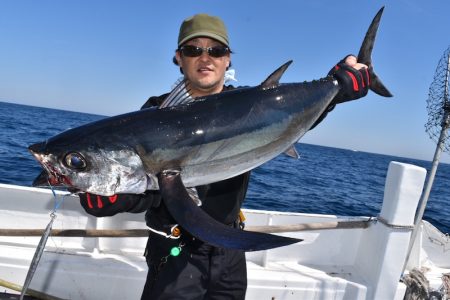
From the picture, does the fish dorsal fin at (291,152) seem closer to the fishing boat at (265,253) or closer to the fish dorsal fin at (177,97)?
the fish dorsal fin at (177,97)

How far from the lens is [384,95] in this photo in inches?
150

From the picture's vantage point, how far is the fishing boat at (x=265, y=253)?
436 centimetres

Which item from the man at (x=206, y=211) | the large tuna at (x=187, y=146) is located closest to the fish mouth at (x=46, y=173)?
the large tuna at (x=187, y=146)

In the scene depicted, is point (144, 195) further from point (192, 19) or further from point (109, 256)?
point (109, 256)

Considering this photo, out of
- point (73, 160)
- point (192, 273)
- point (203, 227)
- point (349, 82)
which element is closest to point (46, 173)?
point (73, 160)

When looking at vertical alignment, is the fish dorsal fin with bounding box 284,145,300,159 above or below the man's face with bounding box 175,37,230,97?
below

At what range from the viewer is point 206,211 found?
122 inches

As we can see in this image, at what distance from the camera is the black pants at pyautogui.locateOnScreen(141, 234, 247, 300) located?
3.03 meters

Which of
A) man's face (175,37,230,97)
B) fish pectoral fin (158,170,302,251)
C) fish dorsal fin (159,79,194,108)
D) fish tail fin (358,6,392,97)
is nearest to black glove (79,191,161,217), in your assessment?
fish pectoral fin (158,170,302,251)

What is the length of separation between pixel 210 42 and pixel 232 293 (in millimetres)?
2181

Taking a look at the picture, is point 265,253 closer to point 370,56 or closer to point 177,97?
point 370,56

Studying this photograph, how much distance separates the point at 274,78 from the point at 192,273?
1.70 metres

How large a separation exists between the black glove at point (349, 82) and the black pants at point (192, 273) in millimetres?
1686

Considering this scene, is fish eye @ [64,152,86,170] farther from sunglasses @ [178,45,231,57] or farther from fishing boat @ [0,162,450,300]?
fishing boat @ [0,162,450,300]
